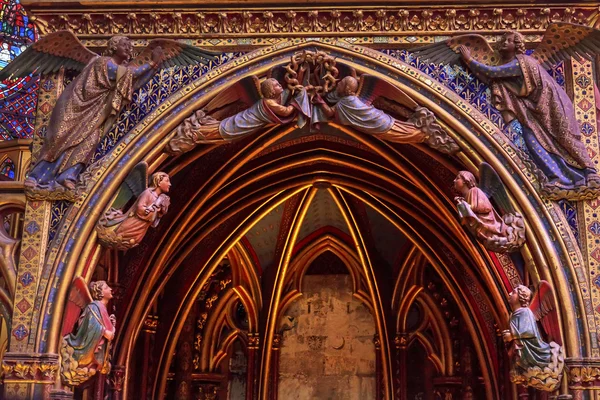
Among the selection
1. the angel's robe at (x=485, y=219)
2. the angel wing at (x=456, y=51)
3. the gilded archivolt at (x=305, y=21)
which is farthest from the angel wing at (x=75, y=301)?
the angel wing at (x=456, y=51)

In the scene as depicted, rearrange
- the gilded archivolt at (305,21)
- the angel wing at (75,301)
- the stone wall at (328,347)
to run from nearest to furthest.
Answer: the angel wing at (75,301) < the gilded archivolt at (305,21) < the stone wall at (328,347)

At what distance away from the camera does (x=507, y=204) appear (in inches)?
476

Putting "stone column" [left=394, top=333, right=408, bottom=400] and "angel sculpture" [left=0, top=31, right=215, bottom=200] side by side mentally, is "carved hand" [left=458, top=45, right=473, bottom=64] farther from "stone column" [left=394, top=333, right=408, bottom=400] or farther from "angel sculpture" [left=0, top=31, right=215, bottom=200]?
"stone column" [left=394, top=333, right=408, bottom=400]

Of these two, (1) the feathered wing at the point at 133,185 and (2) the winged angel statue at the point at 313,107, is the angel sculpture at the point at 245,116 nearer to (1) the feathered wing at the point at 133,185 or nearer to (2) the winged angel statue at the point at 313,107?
(2) the winged angel statue at the point at 313,107

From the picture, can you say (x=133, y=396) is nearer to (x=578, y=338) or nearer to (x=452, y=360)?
(x=452, y=360)

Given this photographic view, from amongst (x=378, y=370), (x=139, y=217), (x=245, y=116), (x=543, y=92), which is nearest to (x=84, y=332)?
(x=139, y=217)

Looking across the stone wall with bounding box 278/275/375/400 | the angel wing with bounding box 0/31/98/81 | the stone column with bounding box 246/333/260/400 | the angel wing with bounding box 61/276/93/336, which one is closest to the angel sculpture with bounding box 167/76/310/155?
the angel wing with bounding box 0/31/98/81

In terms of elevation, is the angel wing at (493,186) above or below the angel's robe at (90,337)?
above

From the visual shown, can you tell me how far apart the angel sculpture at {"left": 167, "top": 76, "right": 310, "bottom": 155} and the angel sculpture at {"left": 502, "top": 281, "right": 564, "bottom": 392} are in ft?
10.6

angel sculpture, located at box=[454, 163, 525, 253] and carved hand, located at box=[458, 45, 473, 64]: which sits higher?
carved hand, located at box=[458, 45, 473, 64]

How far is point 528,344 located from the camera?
11383mm

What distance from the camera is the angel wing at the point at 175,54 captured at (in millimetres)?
12750

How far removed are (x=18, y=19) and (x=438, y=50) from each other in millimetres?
10711

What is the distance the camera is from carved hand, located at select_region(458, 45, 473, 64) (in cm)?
1249
